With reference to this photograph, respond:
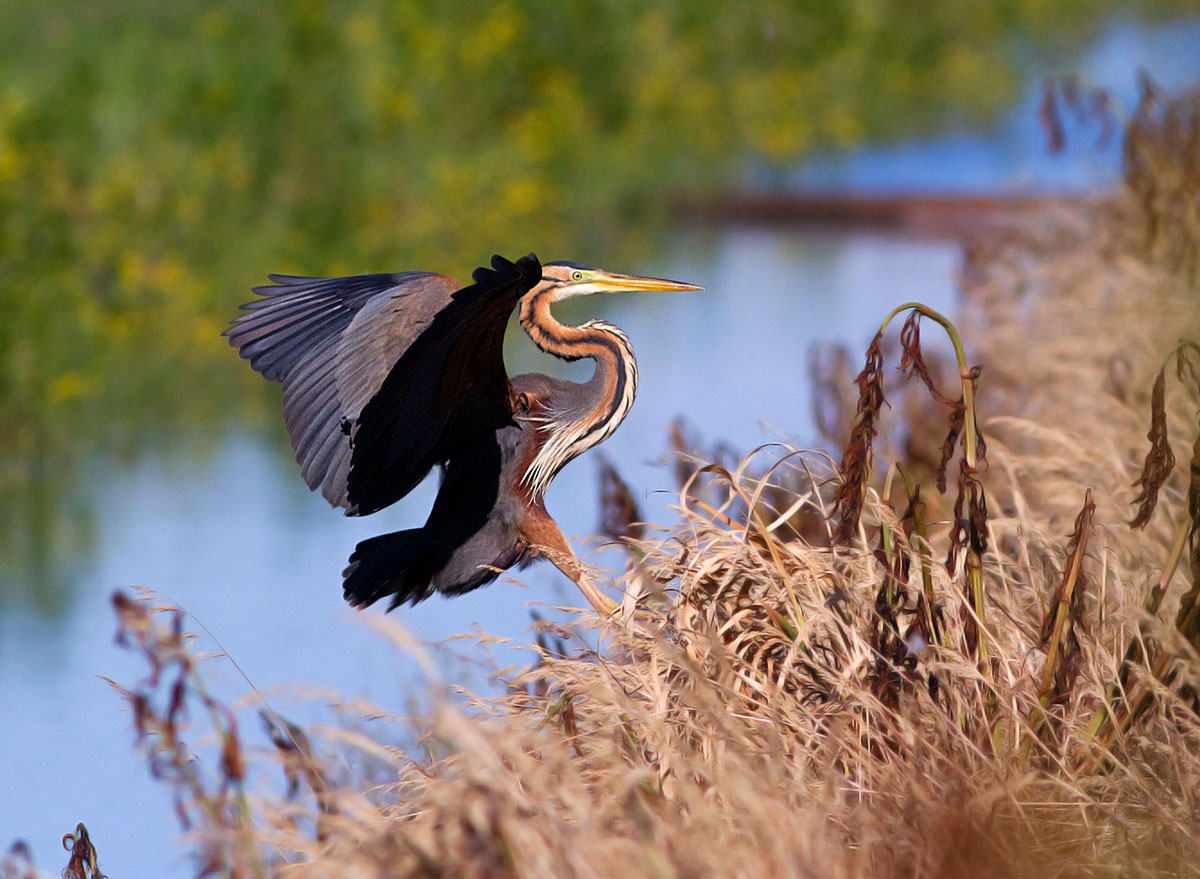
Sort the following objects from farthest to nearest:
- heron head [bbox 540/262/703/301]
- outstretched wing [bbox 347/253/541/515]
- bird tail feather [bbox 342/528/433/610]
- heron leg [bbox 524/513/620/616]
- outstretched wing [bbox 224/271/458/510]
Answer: heron head [bbox 540/262/703/301], bird tail feather [bbox 342/528/433/610], outstretched wing [bbox 224/271/458/510], heron leg [bbox 524/513/620/616], outstretched wing [bbox 347/253/541/515]

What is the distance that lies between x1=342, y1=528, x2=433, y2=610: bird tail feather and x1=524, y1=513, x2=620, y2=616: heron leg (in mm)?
241

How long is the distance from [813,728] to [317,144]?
307 inches

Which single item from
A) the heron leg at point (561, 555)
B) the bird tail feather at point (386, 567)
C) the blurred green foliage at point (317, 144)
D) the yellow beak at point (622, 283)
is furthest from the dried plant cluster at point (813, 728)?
the blurred green foliage at point (317, 144)

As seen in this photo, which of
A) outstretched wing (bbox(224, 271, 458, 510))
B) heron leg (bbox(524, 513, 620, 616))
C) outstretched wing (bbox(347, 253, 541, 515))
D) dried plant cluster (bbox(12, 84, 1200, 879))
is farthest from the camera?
outstretched wing (bbox(224, 271, 458, 510))

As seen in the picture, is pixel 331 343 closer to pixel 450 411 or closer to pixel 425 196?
pixel 450 411

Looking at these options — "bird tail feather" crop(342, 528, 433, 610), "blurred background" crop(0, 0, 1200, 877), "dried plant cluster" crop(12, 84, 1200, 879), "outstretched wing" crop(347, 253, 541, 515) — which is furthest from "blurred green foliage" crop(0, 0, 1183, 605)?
"dried plant cluster" crop(12, 84, 1200, 879)

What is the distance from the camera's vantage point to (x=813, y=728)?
268cm

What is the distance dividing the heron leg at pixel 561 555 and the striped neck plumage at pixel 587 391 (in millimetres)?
90

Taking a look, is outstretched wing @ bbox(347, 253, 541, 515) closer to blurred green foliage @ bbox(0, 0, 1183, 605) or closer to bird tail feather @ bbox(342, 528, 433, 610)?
bird tail feather @ bbox(342, 528, 433, 610)

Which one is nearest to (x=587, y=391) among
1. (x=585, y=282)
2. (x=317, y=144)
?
(x=585, y=282)

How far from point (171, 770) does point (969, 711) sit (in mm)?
1303

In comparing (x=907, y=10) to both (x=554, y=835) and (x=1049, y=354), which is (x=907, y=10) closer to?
(x=1049, y=354)

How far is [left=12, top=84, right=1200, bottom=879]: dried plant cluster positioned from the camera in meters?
2.08

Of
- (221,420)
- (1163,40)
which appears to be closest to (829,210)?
(1163,40)
